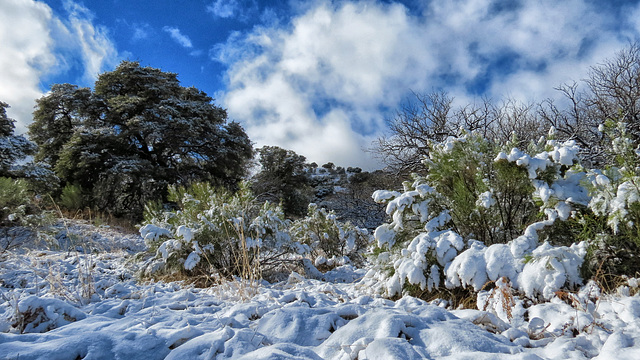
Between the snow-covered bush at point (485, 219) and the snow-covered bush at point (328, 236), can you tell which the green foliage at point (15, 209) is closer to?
the snow-covered bush at point (328, 236)

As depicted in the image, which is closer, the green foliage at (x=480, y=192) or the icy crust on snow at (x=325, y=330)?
the icy crust on snow at (x=325, y=330)

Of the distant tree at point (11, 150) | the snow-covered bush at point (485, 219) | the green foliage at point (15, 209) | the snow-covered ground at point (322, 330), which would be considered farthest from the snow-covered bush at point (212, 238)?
the distant tree at point (11, 150)

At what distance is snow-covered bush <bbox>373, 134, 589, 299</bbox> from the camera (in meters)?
1.82

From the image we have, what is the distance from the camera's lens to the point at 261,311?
1760 mm

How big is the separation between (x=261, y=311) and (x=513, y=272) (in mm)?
1560

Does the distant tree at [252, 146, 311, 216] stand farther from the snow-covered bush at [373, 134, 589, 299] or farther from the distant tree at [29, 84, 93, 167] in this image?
the snow-covered bush at [373, 134, 589, 299]

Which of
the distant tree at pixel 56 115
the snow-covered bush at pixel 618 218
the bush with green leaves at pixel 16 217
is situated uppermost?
the distant tree at pixel 56 115

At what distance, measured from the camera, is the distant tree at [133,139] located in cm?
1031

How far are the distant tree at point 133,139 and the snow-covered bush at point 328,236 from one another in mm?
6727

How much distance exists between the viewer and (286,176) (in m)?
14.2

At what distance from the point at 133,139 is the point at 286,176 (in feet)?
20.8

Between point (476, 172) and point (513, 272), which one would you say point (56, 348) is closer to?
point (513, 272)

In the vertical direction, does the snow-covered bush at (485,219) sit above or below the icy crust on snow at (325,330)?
above

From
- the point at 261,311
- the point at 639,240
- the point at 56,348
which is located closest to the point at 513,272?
the point at 639,240
